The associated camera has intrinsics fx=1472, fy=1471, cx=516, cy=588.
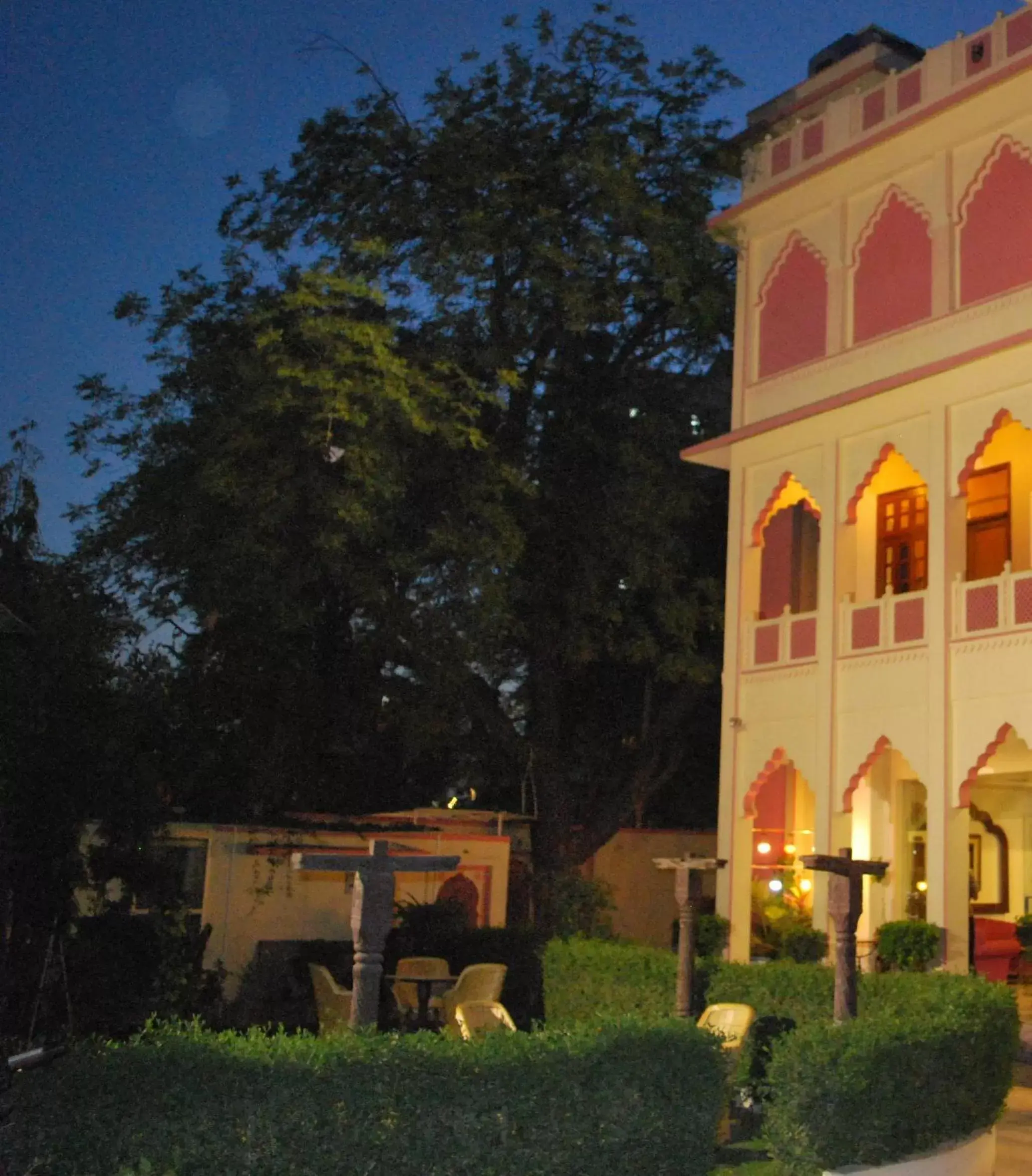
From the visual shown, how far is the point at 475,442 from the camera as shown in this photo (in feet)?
59.6

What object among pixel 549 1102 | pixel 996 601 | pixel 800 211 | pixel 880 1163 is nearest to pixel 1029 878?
pixel 996 601

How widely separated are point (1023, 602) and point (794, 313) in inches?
195

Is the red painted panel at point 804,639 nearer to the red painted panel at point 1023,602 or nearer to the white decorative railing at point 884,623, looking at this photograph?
the white decorative railing at point 884,623

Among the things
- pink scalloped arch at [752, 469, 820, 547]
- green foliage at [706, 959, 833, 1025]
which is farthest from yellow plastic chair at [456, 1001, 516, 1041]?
pink scalloped arch at [752, 469, 820, 547]

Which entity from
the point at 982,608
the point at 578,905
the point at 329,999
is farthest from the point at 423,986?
the point at 982,608

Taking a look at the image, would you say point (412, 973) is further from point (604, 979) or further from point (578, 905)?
point (578, 905)

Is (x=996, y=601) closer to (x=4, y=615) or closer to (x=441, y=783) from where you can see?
(x=4, y=615)

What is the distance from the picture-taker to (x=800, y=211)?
17.7 metres

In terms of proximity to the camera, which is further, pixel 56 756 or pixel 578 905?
pixel 578 905

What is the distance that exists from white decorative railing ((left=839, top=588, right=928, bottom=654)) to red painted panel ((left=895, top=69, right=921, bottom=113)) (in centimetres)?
537

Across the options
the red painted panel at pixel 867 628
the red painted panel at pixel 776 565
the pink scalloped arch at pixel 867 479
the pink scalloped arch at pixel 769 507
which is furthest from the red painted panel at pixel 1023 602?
the red painted panel at pixel 776 565

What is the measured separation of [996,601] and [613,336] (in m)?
8.45

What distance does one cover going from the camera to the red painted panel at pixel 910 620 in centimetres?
1545

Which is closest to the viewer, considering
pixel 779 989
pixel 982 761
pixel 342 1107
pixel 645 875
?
pixel 342 1107
